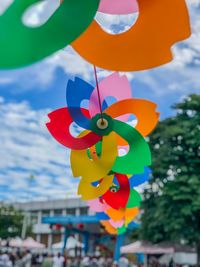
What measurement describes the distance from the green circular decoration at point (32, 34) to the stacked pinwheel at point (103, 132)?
130cm

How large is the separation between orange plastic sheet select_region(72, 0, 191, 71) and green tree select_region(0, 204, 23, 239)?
100.0 feet

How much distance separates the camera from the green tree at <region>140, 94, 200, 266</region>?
12.8 m

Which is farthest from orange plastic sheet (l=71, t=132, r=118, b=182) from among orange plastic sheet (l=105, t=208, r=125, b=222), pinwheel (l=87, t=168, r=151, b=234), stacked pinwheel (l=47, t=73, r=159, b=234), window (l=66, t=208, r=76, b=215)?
window (l=66, t=208, r=76, b=215)

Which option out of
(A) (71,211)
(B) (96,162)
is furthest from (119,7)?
(A) (71,211)

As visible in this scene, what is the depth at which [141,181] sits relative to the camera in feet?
15.4

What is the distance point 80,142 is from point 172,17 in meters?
1.38

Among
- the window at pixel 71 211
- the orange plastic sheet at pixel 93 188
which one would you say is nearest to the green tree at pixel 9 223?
the window at pixel 71 211

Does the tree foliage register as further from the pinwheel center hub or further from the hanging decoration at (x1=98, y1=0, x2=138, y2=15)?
the hanging decoration at (x1=98, y1=0, x2=138, y2=15)

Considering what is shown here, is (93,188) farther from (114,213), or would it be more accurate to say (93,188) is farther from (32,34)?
(32,34)

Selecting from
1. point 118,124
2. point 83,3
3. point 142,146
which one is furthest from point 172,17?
point 142,146

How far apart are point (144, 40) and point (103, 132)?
44.3 inches

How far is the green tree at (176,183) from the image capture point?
12.8 meters

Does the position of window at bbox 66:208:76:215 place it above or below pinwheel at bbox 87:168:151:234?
above

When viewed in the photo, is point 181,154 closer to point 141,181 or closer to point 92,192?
point 141,181
